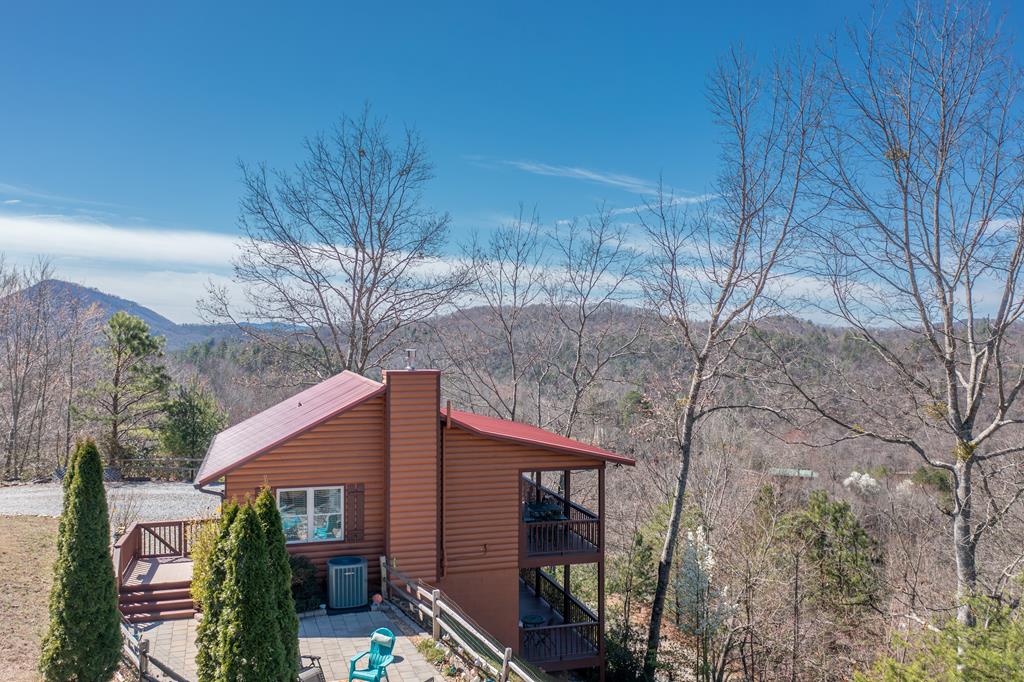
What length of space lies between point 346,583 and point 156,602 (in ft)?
11.4

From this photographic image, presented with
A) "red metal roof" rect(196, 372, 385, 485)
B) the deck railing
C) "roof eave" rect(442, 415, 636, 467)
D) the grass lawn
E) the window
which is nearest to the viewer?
the grass lawn

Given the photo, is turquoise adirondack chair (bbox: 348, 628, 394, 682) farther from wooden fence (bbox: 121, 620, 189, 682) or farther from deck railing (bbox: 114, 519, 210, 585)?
deck railing (bbox: 114, 519, 210, 585)

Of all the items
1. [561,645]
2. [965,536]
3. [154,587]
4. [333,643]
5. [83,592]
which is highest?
[965,536]

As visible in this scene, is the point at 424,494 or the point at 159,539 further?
the point at 159,539

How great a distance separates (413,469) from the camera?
13.6 metres

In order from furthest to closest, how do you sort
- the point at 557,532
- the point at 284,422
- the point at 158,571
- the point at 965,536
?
the point at 284,422
the point at 557,532
the point at 158,571
the point at 965,536

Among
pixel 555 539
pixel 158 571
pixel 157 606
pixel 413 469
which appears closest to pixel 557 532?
pixel 555 539

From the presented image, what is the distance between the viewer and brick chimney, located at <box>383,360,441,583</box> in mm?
13570

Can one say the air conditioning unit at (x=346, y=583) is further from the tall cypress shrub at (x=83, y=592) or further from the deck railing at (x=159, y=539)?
the tall cypress shrub at (x=83, y=592)

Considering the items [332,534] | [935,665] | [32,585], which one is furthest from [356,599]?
[935,665]

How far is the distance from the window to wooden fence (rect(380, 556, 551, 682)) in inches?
48.3

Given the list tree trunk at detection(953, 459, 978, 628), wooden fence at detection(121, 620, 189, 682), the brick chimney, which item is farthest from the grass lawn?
tree trunk at detection(953, 459, 978, 628)

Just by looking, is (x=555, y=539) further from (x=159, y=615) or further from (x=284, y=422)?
(x=159, y=615)

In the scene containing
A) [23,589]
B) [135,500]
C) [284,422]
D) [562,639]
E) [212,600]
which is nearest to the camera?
[212,600]
